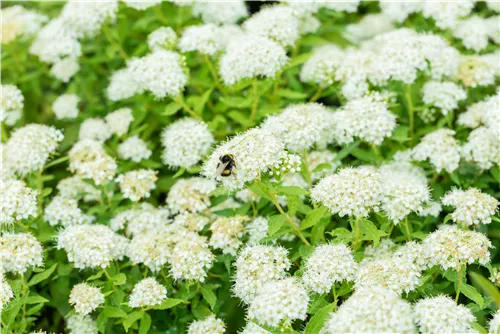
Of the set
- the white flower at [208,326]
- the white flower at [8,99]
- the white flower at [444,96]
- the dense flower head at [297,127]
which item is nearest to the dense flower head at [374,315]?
the white flower at [208,326]

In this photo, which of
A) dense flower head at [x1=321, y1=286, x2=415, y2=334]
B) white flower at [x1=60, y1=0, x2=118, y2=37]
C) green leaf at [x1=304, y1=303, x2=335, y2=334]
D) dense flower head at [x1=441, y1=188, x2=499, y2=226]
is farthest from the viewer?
white flower at [x1=60, y1=0, x2=118, y2=37]

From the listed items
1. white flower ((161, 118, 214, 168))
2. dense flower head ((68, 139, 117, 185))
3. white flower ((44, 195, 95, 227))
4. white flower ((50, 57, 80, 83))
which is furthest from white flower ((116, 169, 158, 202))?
white flower ((50, 57, 80, 83))

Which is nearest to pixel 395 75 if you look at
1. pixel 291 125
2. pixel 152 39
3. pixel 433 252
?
pixel 291 125

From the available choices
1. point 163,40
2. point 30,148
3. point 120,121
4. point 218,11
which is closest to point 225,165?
point 30,148

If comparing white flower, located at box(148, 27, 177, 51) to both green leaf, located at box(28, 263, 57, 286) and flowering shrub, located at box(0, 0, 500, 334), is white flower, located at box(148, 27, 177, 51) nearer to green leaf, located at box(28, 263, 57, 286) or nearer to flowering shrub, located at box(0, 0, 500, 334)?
flowering shrub, located at box(0, 0, 500, 334)

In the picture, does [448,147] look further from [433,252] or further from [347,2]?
[347,2]

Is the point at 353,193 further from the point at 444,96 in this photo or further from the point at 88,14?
the point at 88,14
